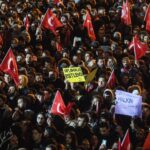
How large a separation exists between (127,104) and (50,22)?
5.17 m

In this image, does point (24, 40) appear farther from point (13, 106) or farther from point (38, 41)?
point (13, 106)

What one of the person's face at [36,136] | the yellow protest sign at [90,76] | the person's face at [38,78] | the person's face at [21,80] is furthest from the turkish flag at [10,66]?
the person's face at [36,136]

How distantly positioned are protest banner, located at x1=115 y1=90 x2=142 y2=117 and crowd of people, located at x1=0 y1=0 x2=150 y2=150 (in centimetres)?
30

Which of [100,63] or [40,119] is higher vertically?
[40,119]

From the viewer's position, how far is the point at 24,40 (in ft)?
46.5

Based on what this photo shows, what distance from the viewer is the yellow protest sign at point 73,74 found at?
12.3m

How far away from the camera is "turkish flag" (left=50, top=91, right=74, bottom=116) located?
36.3ft

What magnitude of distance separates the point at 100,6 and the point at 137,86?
575 centimetres

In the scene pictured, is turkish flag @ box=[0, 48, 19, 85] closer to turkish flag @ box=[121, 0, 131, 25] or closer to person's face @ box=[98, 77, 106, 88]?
person's face @ box=[98, 77, 106, 88]

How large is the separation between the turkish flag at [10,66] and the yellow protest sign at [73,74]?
94 centimetres

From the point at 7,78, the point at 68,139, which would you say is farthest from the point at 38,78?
the point at 68,139

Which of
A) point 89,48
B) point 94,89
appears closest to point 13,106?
point 94,89

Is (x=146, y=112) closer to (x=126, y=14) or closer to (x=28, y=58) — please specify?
(x=28, y=58)

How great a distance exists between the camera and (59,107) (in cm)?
1116
